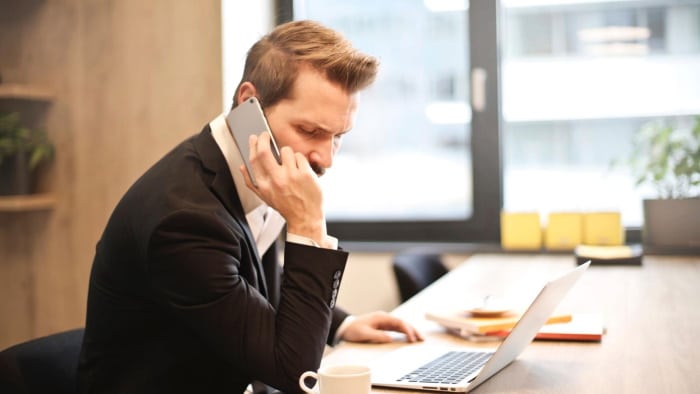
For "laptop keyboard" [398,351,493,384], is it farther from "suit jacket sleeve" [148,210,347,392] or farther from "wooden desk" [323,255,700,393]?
"suit jacket sleeve" [148,210,347,392]

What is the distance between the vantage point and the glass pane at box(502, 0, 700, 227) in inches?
136

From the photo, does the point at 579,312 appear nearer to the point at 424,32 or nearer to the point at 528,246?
the point at 528,246

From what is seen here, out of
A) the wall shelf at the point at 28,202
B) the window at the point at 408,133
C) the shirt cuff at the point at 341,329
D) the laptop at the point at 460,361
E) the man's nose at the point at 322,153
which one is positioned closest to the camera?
the laptop at the point at 460,361

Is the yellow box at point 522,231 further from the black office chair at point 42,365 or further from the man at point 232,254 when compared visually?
the black office chair at point 42,365

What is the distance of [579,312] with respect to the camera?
1.97 meters

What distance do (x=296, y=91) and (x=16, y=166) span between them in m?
2.32

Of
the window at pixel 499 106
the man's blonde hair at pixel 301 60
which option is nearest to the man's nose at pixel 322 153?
the man's blonde hair at pixel 301 60

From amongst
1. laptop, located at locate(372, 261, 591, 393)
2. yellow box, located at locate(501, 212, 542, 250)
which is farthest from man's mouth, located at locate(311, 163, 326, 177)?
yellow box, located at locate(501, 212, 542, 250)

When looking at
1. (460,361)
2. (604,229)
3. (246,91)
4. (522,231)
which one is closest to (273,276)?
(246,91)

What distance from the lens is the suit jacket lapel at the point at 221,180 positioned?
59.8 inches

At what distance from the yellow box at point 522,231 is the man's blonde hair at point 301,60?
182 centimetres

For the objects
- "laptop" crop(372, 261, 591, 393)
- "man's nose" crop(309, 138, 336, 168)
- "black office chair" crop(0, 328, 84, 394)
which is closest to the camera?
"laptop" crop(372, 261, 591, 393)

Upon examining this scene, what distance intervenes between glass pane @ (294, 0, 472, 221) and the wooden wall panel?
0.64 metres

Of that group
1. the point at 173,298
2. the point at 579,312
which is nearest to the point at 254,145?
the point at 173,298
